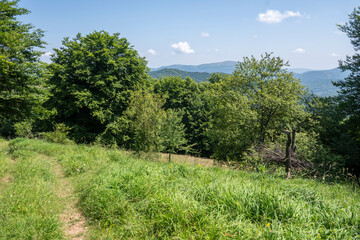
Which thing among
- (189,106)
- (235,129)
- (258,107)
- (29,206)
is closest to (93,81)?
(235,129)

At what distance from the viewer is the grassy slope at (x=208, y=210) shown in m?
3.05

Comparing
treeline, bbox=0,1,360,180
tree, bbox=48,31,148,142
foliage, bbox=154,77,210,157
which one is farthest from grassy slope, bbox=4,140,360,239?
foliage, bbox=154,77,210,157

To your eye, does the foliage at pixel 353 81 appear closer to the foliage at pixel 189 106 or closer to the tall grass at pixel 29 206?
the tall grass at pixel 29 206

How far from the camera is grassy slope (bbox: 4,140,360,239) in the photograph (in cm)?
305

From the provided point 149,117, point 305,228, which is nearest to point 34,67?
point 149,117

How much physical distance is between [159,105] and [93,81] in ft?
26.9

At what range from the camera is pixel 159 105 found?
40.2 feet

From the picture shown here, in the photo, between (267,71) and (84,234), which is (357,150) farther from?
(84,234)

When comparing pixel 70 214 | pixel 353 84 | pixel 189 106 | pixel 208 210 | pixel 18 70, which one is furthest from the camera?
pixel 189 106

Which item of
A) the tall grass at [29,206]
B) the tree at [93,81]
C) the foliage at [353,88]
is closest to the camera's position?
the tall grass at [29,206]

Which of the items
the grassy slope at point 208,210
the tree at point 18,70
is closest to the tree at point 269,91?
the grassy slope at point 208,210

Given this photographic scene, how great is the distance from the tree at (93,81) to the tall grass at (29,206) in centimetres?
1074

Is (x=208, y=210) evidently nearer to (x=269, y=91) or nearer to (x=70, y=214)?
(x=70, y=214)

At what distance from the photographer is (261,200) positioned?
3.65 meters
